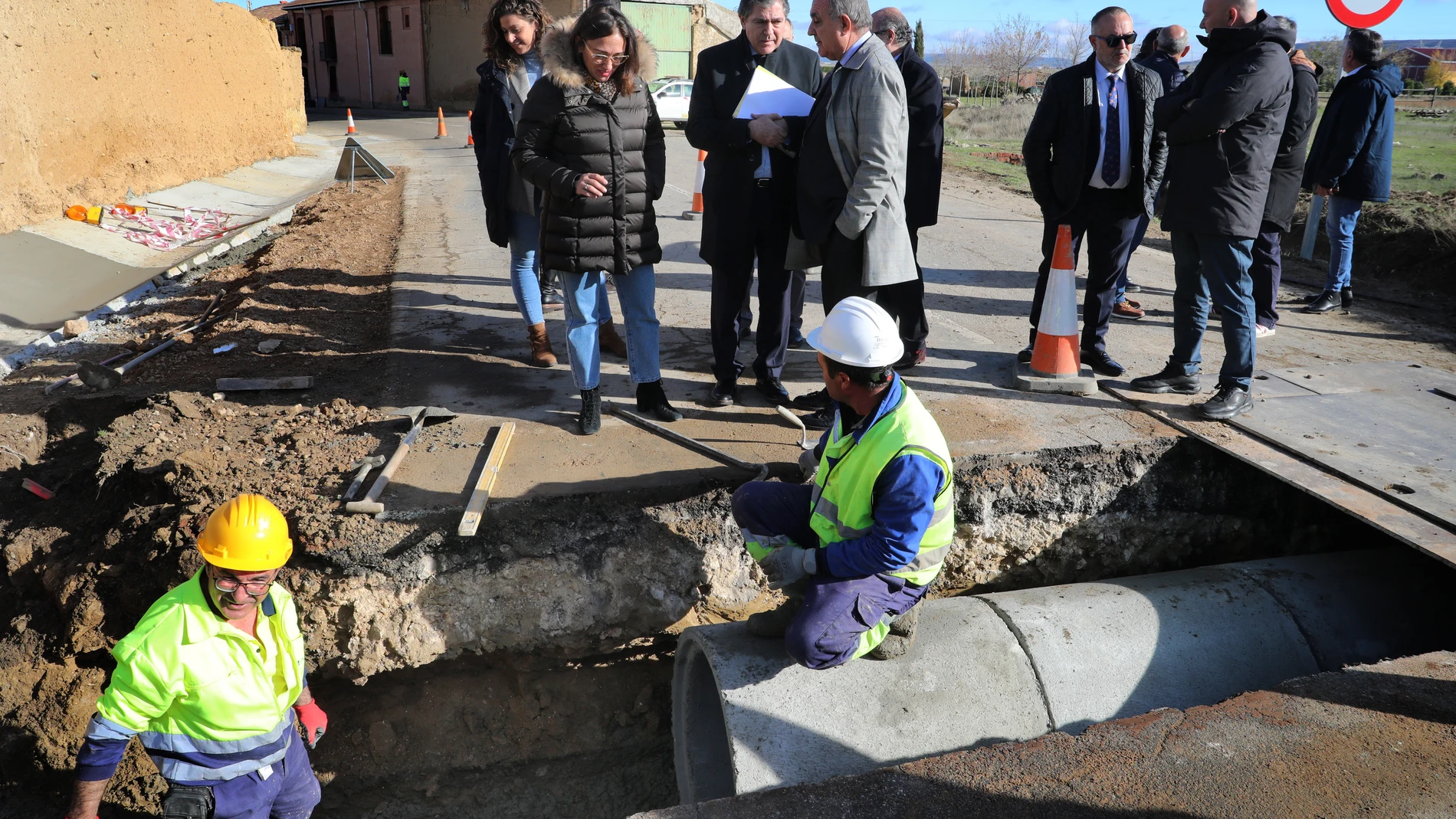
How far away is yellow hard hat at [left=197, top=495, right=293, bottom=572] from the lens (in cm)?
255

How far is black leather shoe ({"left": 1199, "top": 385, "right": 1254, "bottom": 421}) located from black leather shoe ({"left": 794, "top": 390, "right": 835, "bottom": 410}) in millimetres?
1776

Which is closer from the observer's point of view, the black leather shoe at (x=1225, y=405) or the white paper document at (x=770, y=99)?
the white paper document at (x=770, y=99)

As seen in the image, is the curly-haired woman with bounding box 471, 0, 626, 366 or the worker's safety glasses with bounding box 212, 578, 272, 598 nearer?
the worker's safety glasses with bounding box 212, 578, 272, 598

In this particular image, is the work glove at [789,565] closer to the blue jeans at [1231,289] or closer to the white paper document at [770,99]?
the white paper document at [770,99]

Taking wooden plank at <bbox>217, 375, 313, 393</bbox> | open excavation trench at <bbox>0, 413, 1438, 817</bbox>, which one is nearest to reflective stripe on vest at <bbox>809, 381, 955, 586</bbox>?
open excavation trench at <bbox>0, 413, 1438, 817</bbox>

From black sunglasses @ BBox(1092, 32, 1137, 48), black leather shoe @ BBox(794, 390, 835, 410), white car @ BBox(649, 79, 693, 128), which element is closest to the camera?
black leather shoe @ BBox(794, 390, 835, 410)

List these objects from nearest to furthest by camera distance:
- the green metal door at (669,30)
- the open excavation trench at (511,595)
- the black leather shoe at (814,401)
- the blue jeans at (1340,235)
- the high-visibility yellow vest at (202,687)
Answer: the high-visibility yellow vest at (202,687)
the open excavation trench at (511,595)
the black leather shoe at (814,401)
the blue jeans at (1340,235)
the green metal door at (669,30)

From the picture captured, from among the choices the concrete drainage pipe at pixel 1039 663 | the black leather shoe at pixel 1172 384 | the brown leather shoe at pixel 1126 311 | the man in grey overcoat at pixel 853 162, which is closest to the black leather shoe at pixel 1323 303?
the brown leather shoe at pixel 1126 311

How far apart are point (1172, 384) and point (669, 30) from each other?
27.6 metres

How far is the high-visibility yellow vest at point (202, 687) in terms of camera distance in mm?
2467

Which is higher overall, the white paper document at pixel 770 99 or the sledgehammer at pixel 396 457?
the white paper document at pixel 770 99

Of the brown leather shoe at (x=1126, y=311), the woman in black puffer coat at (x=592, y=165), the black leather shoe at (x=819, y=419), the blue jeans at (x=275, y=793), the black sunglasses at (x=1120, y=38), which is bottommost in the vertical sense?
the blue jeans at (x=275, y=793)

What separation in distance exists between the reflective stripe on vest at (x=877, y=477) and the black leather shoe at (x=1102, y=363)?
2552 millimetres

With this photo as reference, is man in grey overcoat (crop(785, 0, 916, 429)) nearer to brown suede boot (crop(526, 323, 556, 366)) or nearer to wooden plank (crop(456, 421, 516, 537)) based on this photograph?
wooden plank (crop(456, 421, 516, 537))
